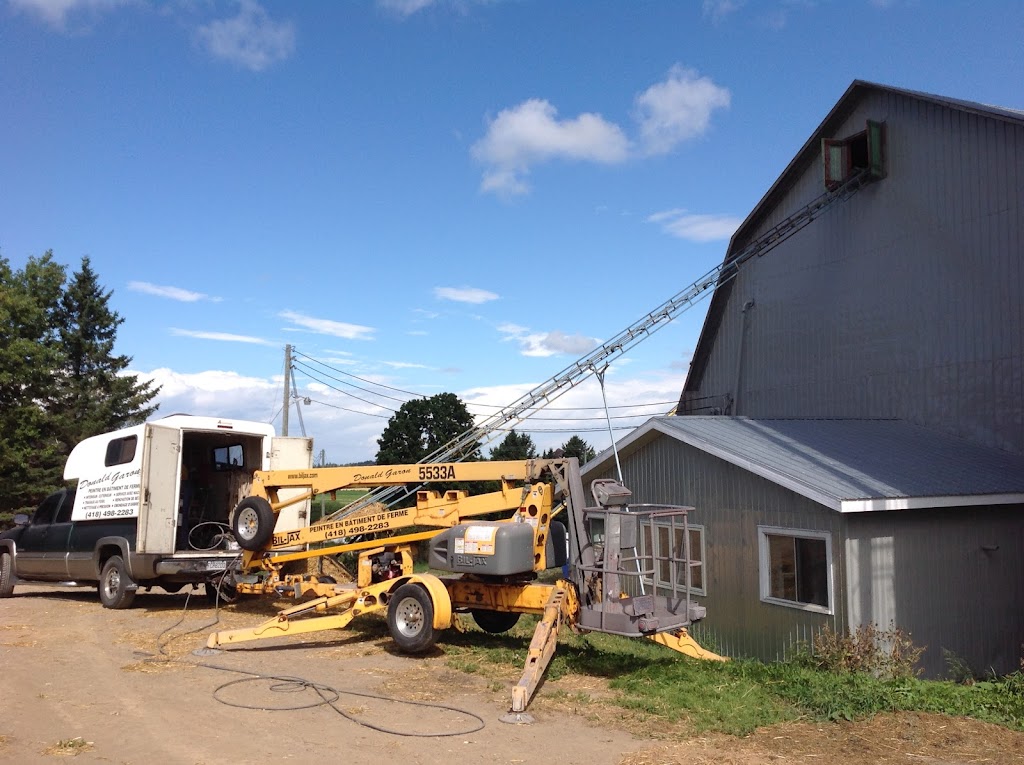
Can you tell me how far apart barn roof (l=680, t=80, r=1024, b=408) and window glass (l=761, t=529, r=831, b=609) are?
8940 mm

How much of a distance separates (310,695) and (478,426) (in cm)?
1708

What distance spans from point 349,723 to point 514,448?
46864mm

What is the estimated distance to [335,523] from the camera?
1287 cm

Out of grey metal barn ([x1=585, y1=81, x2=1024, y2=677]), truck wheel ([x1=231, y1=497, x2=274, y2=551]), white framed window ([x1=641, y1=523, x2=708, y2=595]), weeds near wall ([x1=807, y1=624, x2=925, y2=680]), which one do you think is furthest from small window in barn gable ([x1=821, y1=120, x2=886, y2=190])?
truck wheel ([x1=231, y1=497, x2=274, y2=551])

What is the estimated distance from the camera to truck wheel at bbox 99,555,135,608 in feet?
48.5

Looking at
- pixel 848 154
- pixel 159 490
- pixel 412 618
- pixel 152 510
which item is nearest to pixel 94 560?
pixel 152 510

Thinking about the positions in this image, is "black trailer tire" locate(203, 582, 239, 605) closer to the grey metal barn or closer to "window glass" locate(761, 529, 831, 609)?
the grey metal barn

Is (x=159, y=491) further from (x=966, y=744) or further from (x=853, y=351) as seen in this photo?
(x=853, y=351)

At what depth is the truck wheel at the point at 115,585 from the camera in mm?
14789

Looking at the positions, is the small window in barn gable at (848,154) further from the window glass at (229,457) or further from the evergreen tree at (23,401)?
the evergreen tree at (23,401)

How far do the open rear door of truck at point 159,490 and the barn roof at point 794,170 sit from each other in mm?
14995

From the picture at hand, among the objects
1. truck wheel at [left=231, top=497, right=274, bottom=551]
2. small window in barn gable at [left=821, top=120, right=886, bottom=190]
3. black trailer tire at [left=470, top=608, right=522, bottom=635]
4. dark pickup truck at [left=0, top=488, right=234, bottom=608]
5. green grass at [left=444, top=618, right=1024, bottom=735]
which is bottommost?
green grass at [left=444, top=618, right=1024, bottom=735]

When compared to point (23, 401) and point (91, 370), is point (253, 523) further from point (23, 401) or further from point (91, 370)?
point (91, 370)

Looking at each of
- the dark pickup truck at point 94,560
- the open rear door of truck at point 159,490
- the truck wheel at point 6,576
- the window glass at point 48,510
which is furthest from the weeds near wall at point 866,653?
the truck wheel at point 6,576
